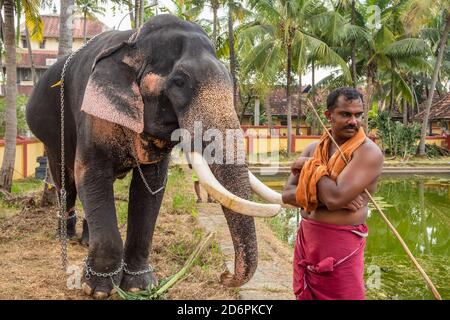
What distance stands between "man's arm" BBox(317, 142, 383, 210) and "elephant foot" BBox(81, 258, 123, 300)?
6.10 feet

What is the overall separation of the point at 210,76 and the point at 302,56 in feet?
56.3

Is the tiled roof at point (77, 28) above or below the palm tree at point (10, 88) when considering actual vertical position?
above

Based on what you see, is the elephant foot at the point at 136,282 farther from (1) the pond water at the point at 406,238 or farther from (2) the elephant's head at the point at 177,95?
(1) the pond water at the point at 406,238

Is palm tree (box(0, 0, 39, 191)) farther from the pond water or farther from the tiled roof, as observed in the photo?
the tiled roof

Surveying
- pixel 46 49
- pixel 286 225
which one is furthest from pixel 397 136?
pixel 46 49

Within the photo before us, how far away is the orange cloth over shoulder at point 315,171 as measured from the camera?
256 centimetres

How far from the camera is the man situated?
2533 mm

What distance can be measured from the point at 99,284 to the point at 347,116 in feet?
7.19

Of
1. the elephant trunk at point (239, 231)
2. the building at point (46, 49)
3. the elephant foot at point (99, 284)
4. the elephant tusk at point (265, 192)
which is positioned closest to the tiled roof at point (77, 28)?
the building at point (46, 49)

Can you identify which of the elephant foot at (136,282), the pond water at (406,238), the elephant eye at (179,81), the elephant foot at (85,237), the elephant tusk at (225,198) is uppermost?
the elephant eye at (179,81)

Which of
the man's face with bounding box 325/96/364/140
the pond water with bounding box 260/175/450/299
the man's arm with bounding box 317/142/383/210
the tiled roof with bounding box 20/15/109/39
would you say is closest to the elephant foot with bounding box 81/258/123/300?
the man's arm with bounding box 317/142/383/210

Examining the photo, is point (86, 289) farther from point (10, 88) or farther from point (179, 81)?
point (10, 88)

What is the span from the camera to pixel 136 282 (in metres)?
3.95

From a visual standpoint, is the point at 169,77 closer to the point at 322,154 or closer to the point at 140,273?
the point at 322,154
